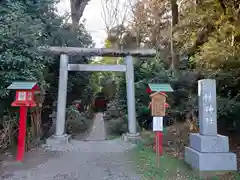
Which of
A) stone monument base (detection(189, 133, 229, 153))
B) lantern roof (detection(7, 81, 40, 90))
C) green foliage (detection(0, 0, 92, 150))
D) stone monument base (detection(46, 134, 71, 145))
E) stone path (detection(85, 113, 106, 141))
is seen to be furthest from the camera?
stone path (detection(85, 113, 106, 141))

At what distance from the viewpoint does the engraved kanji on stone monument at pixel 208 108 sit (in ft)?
14.9

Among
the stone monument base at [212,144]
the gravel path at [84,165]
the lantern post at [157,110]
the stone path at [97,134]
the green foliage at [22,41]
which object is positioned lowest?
the gravel path at [84,165]

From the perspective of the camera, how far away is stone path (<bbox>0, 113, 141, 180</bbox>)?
4266 mm

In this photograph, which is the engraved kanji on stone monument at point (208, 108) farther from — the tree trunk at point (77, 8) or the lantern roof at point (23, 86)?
the tree trunk at point (77, 8)

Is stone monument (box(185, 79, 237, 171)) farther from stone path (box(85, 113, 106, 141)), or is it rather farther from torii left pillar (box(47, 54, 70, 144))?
stone path (box(85, 113, 106, 141))

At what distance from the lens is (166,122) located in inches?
339

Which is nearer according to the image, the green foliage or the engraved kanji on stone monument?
the engraved kanji on stone monument

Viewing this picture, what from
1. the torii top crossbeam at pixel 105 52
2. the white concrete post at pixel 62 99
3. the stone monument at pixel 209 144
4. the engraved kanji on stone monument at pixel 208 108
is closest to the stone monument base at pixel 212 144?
the stone monument at pixel 209 144

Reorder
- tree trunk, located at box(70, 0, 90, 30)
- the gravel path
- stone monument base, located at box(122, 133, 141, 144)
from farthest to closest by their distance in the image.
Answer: tree trunk, located at box(70, 0, 90, 30)
stone monument base, located at box(122, 133, 141, 144)
the gravel path

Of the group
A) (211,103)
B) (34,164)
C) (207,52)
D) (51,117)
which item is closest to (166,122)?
(207,52)

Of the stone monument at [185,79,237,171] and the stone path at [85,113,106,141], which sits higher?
the stone monument at [185,79,237,171]

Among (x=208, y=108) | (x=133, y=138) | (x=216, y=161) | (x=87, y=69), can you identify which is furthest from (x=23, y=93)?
(x=216, y=161)

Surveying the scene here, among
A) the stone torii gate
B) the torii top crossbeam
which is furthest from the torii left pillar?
the torii top crossbeam

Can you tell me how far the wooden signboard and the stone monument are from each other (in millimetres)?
854
